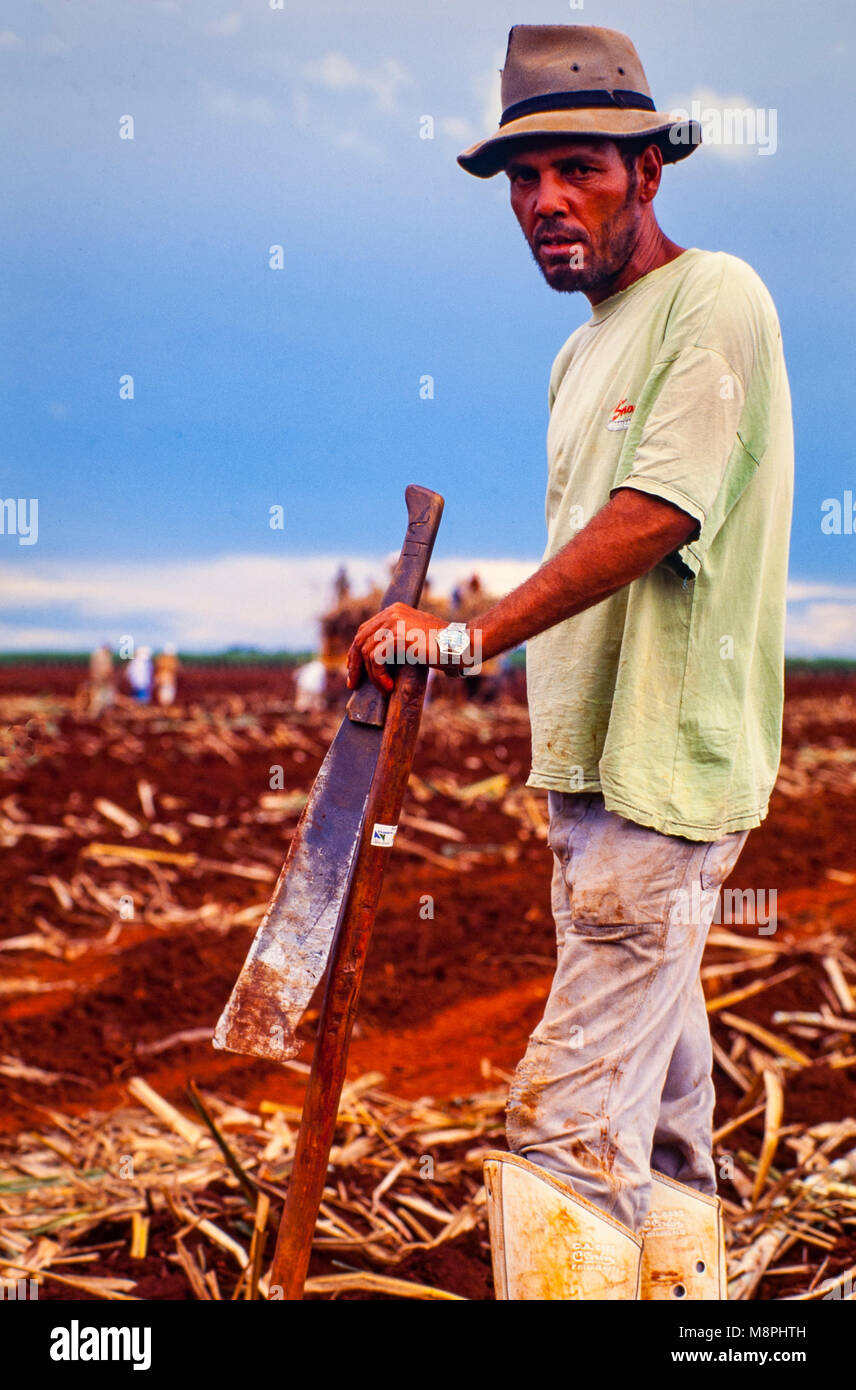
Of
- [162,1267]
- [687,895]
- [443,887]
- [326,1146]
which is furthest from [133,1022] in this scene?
[687,895]

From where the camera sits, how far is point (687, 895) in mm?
2418

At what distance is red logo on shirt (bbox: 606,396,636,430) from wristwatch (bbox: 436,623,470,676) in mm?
561

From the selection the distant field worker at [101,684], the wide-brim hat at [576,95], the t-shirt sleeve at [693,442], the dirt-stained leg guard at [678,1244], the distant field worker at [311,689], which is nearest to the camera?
the t-shirt sleeve at [693,442]

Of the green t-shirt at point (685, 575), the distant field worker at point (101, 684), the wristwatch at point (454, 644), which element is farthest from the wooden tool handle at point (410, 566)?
the distant field worker at point (101, 684)

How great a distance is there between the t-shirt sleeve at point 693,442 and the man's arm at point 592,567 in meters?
0.03

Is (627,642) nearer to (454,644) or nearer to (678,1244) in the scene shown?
(454,644)

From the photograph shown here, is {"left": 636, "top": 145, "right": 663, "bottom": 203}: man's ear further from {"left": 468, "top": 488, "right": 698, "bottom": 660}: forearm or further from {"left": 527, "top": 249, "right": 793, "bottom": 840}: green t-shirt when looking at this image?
{"left": 468, "top": 488, "right": 698, "bottom": 660}: forearm

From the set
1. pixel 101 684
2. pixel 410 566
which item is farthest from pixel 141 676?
pixel 410 566

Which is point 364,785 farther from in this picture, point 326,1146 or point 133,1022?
point 133,1022

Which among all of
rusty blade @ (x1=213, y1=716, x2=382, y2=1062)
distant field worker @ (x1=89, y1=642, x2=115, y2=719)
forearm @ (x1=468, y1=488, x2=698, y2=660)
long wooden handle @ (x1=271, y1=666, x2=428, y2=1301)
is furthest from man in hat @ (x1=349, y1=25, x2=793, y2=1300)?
distant field worker @ (x1=89, y1=642, x2=115, y2=719)

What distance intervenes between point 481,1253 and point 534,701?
1889 millimetres

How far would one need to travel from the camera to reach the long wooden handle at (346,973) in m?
2.30

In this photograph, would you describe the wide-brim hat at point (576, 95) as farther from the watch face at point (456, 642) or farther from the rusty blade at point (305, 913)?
the rusty blade at point (305, 913)

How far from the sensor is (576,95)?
8.07 feet
